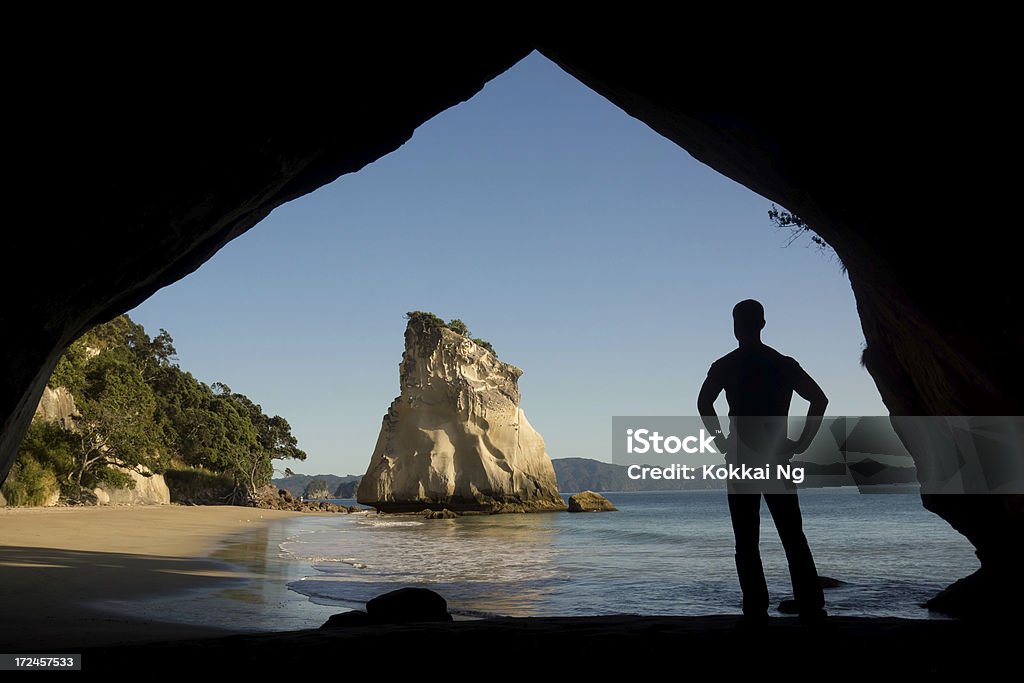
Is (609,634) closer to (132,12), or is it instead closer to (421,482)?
(132,12)

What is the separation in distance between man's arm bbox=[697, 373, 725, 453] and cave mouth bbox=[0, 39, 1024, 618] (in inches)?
76.5

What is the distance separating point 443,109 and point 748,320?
3570 millimetres

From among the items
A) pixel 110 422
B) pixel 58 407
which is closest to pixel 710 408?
pixel 110 422

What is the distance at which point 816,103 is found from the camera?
5.03 meters

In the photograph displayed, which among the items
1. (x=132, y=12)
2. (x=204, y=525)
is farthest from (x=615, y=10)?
(x=204, y=525)

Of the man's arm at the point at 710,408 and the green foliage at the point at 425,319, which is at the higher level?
the green foliage at the point at 425,319

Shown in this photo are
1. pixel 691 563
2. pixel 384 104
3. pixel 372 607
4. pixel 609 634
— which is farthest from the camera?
pixel 691 563

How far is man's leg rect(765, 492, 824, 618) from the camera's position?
427cm

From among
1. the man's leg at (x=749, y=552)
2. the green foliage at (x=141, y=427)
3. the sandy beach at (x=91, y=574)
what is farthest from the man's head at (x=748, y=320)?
the green foliage at (x=141, y=427)

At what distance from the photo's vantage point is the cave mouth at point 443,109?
4406mm

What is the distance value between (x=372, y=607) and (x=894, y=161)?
20.1 feet

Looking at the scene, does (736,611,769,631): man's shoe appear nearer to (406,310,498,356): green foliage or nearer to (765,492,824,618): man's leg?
(765,492,824,618): man's leg

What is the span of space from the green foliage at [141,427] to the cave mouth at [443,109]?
18.0m

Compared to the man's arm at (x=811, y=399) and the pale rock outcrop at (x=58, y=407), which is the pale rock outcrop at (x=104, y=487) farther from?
the man's arm at (x=811, y=399)
